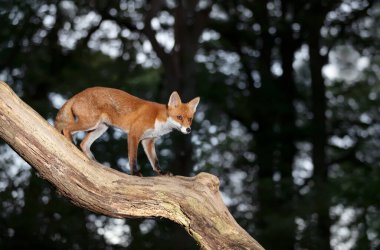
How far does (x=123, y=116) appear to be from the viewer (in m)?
6.85

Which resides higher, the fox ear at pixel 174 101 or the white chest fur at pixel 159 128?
the fox ear at pixel 174 101

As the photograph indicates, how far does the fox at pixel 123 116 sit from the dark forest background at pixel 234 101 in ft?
25.5

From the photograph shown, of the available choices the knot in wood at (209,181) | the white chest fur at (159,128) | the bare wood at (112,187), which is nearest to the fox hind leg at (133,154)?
the white chest fur at (159,128)

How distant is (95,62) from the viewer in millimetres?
23188

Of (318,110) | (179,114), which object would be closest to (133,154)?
(179,114)

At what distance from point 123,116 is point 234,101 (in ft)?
56.2

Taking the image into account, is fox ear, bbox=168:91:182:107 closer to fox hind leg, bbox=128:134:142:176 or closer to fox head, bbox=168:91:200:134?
fox head, bbox=168:91:200:134

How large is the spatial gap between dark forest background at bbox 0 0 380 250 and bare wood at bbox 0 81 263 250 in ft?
27.3

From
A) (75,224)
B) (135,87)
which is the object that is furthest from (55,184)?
(135,87)

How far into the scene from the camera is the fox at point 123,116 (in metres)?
6.70

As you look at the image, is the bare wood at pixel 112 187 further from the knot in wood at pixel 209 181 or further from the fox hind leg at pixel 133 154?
the fox hind leg at pixel 133 154

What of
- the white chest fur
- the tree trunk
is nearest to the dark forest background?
the tree trunk

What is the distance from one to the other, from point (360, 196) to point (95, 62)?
33.4ft

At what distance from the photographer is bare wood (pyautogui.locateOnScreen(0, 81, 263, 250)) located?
5.77 metres
